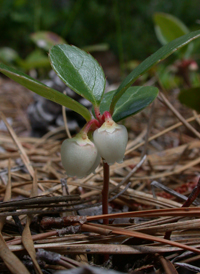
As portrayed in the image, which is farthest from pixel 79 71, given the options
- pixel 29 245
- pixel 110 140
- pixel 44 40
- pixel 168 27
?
pixel 44 40

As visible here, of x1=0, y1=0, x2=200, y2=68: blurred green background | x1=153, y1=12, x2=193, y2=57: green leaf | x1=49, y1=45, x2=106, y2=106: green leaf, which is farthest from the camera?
x1=0, y1=0, x2=200, y2=68: blurred green background

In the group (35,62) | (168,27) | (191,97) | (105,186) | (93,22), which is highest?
(93,22)

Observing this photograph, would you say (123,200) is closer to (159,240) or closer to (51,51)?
(159,240)

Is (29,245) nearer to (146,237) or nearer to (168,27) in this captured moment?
(146,237)

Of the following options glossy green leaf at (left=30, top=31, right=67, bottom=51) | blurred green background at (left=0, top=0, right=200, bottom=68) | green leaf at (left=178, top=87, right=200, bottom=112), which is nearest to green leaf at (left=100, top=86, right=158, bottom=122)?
green leaf at (left=178, top=87, right=200, bottom=112)

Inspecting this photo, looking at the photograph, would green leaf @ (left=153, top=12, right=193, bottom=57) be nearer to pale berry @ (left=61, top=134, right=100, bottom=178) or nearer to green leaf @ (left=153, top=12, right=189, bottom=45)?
green leaf @ (left=153, top=12, right=189, bottom=45)

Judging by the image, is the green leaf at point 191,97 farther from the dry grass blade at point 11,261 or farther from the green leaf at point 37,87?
the dry grass blade at point 11,261
